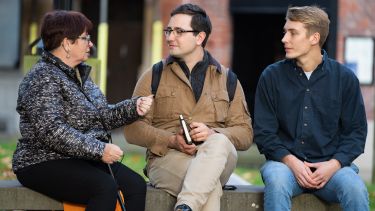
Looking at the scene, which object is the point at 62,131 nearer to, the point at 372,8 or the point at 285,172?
the point at 285,172

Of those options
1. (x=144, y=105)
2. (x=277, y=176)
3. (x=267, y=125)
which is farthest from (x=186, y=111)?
(x=277, y=176)

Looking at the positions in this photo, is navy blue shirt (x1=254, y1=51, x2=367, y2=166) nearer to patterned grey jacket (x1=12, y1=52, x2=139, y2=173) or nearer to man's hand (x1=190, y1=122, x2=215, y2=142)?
man's hand (x1=190, y1=122, x2=215, y2=142)

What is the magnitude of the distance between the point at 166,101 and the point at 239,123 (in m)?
0.46

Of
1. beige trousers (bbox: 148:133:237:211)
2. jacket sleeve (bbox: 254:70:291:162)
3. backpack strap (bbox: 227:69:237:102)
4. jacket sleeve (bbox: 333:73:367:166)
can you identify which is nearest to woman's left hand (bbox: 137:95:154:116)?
beige trousers (bbox: 148:133:237:211)

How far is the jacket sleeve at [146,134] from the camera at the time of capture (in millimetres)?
6176

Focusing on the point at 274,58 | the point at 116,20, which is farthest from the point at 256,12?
the point at 116,20

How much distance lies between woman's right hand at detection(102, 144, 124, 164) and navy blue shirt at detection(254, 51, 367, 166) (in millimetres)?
992

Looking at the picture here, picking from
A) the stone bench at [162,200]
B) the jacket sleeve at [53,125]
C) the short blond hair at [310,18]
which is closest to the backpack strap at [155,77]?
the stone bench at [162,200]

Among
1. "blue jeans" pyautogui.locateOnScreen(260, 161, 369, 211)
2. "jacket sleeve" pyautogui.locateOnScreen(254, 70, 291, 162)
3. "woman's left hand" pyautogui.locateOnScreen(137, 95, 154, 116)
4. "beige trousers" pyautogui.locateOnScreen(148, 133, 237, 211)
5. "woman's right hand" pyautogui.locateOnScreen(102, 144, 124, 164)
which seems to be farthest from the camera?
"jacket sleeve" pyautogui.locateOnScreen(254, 70, 291, 162)

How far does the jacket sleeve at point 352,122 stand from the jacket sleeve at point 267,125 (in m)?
0.35

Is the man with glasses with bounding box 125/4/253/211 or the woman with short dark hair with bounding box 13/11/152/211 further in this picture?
the man with glasses with bounding box 125/4/253/211

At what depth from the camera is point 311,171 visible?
6.11 m

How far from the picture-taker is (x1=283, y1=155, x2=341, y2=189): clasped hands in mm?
6039

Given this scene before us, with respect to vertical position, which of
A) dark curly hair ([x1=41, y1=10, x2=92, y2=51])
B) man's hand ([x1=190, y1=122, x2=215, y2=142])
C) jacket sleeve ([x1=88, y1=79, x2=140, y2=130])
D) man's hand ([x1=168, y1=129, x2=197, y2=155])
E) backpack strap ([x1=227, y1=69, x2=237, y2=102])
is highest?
dark curly hair ([x1=41, y1=10, x2=92, y2=51])
